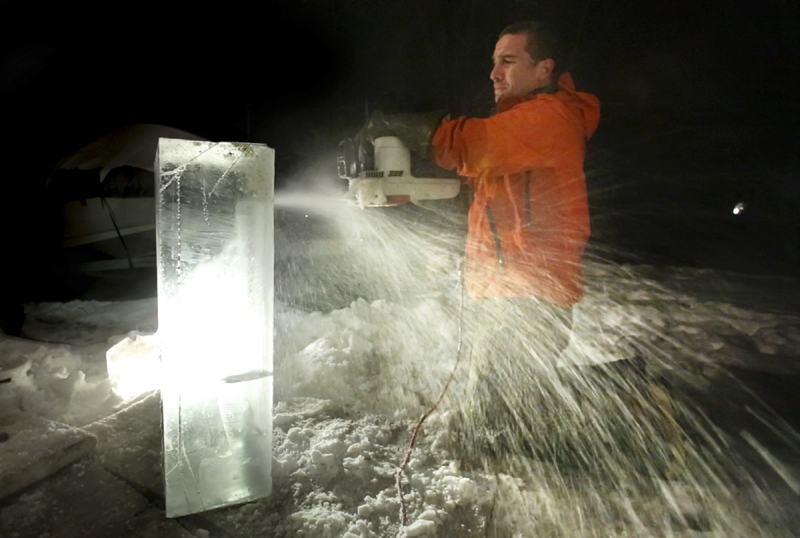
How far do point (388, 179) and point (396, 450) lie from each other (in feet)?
5.27

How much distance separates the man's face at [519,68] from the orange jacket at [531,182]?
0.35 feet

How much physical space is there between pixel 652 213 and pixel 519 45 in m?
4.68

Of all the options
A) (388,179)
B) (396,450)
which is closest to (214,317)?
(396,450)

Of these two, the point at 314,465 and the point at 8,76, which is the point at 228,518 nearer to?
the point at 314,465

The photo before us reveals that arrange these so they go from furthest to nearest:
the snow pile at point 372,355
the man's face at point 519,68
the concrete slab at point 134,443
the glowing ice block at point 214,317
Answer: the snow pile at point 372,355 < the man's face at point 519,68 < the concrete slab at point 134,443 < the glowing ice block at point 214,317

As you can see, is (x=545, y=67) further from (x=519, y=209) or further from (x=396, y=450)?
(x=396, y=450)

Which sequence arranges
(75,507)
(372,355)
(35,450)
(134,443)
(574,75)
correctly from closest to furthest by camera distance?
(75,507) → (35,450) → (134,443) → (372,355) → (574,75)

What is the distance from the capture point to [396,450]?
2637mm

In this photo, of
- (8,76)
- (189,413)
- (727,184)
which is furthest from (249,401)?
(727,184)

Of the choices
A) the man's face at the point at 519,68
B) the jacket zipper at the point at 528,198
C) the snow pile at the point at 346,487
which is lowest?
the snow pile at the point at 346,487

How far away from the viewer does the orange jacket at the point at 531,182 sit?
2512mm

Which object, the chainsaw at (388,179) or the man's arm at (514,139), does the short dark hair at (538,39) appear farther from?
the chainsaw at (388,179)

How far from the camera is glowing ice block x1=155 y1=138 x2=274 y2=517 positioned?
1.77m

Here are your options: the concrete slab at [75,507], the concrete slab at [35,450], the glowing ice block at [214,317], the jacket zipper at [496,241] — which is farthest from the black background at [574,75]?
the glowing ice block at [214,317]
